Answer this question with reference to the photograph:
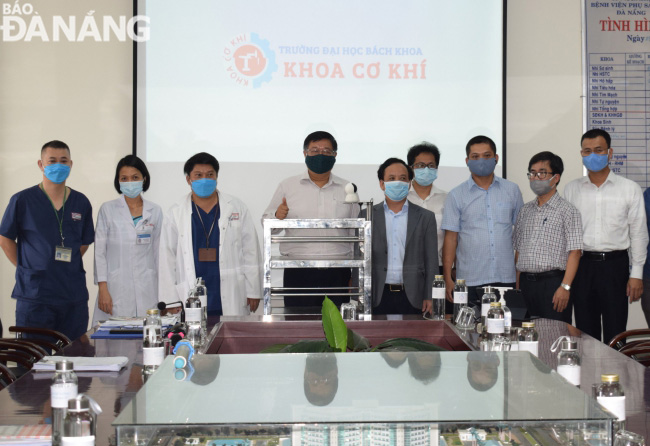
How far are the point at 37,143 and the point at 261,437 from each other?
4.74m

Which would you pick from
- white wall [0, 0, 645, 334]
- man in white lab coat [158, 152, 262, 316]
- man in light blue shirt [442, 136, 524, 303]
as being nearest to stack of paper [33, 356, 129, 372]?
man in white lab coat [158, 152, 262, 316]

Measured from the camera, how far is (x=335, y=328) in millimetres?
2424

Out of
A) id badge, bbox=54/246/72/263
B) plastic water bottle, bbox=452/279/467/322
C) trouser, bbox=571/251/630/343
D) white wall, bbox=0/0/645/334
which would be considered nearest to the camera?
plastic water bottle, bbox=452/279/467/322

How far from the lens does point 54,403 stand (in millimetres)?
1575

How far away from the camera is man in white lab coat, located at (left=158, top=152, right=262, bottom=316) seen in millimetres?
→ 4215

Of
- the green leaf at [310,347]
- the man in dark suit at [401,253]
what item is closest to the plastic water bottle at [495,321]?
the green leaf at [310,347]

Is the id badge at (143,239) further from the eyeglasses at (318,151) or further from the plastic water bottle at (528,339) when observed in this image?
the plastic water bottle at (528,339)

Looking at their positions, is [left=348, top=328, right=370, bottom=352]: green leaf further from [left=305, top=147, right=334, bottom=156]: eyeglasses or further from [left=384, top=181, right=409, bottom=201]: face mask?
[left=305, top=147, right=334, bottom=156]: eyeglasses

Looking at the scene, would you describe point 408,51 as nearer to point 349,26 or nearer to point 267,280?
point 349,26

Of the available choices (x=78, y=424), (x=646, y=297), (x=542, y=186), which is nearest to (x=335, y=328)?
(x=78, y=424)

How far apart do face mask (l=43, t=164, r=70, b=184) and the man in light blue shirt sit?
7.64ft

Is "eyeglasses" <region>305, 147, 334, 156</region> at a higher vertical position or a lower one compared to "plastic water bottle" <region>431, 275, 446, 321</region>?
higher

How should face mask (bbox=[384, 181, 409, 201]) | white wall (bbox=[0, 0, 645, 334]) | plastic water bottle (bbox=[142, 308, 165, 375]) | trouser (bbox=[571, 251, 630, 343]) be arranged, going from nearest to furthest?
plastic water bottle (bbox=[142, 308, 165, 375]), face mask (bbox=[384, 181, 409, 201]), trouser (bbox=[571, 251, 630, 343]), white wall (bbox=[0, 0, 645, 334])

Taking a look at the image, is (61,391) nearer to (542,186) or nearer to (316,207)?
(316,207)
